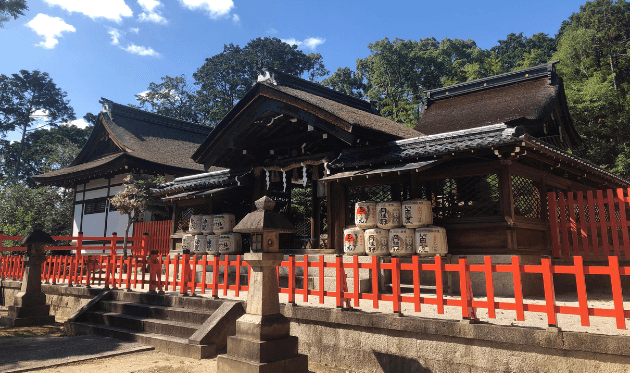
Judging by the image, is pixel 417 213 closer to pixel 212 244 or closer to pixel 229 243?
pixel 229 243

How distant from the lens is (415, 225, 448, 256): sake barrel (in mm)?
8461

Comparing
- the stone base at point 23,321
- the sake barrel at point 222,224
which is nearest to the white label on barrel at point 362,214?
the sake barrel at point 222,224

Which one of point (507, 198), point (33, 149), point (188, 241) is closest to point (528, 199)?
point (507, 198)

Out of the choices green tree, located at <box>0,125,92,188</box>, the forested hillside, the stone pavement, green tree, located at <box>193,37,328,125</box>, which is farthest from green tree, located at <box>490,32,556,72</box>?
green tree, located at <box>0,125,92,188</box>

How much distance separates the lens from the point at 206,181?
552 inches

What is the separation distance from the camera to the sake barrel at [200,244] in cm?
1246

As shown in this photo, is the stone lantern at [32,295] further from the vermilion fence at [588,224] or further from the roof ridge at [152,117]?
the roof ridge at [152,117]

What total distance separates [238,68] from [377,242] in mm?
43910

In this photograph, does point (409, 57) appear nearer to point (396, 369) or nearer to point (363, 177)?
point (363, 177)

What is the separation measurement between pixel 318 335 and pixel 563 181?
834cm

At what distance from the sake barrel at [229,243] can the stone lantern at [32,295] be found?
14.2 feet

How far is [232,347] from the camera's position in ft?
18.5

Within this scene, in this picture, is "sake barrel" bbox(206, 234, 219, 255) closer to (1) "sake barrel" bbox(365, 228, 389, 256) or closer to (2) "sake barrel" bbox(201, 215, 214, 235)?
(2) "sake barrel" bbox(201, 215, 214, 235)

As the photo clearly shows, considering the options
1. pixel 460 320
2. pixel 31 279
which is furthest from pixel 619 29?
pixel 31 279
